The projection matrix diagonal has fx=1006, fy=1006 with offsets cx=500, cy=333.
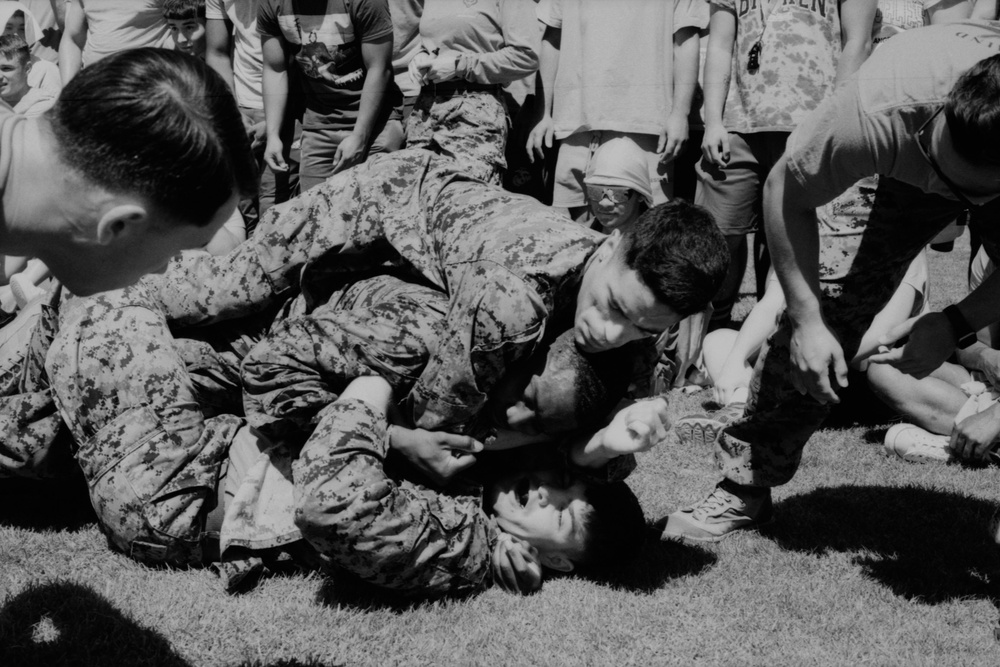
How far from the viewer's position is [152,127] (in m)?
1.63

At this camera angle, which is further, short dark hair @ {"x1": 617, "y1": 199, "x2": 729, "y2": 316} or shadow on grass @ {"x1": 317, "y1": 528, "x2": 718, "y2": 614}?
shadow on grass @ {"x1": 317, "y1": 528, "x2": 718, "y2": 614}

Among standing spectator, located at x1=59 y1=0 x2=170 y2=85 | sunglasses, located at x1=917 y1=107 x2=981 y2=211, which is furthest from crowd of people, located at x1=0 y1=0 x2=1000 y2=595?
standing spectator, located at x1=59 y1=0 x2=170 y2=85

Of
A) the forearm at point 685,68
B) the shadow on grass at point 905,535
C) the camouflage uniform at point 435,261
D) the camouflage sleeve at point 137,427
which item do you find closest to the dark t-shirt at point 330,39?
the forearm at point 685,68

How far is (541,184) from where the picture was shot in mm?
5859

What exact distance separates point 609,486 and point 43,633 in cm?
175

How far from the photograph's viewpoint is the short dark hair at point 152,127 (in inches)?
63.7

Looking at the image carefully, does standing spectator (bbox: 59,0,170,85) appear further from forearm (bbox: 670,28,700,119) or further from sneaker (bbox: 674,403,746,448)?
sneaker (bbox: 674,403,746,448)

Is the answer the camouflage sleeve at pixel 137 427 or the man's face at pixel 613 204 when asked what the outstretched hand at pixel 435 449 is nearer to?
the camouflage sleeve at pixel 137 427

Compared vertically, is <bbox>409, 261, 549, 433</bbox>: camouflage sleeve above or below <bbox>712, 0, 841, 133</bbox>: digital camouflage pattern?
below

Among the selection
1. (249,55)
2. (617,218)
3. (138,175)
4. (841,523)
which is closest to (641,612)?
(841,523)

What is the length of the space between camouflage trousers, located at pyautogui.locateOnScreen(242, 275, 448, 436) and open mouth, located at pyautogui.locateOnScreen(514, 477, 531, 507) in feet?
1.65

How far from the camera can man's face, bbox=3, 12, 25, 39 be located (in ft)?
20.6

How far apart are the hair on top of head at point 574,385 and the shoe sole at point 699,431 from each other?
50.7 inches

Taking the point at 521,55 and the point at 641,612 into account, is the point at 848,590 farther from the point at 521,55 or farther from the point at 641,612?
the point at 521,55
